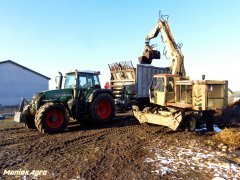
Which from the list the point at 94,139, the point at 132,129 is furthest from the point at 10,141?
the point at 132,129

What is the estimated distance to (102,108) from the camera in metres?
12.6

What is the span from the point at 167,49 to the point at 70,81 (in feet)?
19.7

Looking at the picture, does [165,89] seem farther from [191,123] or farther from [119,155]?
[119,155]

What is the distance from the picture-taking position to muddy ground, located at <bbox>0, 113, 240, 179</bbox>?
6008 mm

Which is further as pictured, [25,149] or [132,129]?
[132,129]

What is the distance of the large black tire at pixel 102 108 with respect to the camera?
39.1 feet

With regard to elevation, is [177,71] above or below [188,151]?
above

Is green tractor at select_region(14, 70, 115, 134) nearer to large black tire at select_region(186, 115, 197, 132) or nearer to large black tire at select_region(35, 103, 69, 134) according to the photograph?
large black tire at select_region(35, 103, 69, 134)

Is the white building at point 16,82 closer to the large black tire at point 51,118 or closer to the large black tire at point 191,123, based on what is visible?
the large black tire at point 51,118

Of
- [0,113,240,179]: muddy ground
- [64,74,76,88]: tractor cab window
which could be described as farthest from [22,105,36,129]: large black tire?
[64,74,76,88]: tractor cab window

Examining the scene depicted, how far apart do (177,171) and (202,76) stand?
598cm

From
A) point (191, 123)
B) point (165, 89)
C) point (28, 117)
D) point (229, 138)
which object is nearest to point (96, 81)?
point (165, 89)

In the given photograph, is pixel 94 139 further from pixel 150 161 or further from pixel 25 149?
pixel 150 161

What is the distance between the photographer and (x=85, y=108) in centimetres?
1206
